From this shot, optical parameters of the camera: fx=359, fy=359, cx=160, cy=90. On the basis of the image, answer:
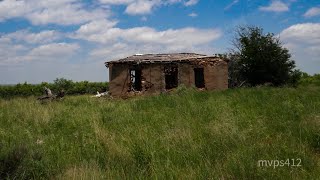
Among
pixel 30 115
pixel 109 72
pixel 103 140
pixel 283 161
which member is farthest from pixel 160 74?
pixel 283 161

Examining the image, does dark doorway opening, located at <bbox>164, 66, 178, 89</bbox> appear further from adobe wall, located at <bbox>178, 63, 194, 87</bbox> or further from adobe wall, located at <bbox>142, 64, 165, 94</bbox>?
adobe wall, located at <bbox>142, 64, 165, 94</bbox>

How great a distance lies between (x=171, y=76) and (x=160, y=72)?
387cm

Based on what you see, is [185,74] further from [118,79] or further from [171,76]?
[118,79]

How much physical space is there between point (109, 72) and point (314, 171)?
22770 mm

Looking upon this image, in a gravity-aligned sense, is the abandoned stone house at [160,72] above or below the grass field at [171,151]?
above

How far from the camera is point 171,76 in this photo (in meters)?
29.2

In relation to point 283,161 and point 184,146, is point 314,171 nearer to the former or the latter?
point 283,161

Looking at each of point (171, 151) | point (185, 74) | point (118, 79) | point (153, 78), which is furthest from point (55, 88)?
point (171, 151)

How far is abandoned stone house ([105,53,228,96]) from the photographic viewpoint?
1005 inches

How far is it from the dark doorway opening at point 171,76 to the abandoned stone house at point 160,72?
0.18m

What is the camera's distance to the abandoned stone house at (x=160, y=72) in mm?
25516

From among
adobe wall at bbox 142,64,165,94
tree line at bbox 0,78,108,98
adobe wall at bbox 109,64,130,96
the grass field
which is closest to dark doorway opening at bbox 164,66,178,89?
adobe wall at bbox 142,64,165,94

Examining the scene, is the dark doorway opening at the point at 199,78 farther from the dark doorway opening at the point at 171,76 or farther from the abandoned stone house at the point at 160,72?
the abandoned stone house at the point at 160,72

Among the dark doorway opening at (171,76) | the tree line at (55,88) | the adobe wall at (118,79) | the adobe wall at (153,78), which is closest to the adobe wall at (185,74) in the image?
the dark doorway opening at (171,76)
